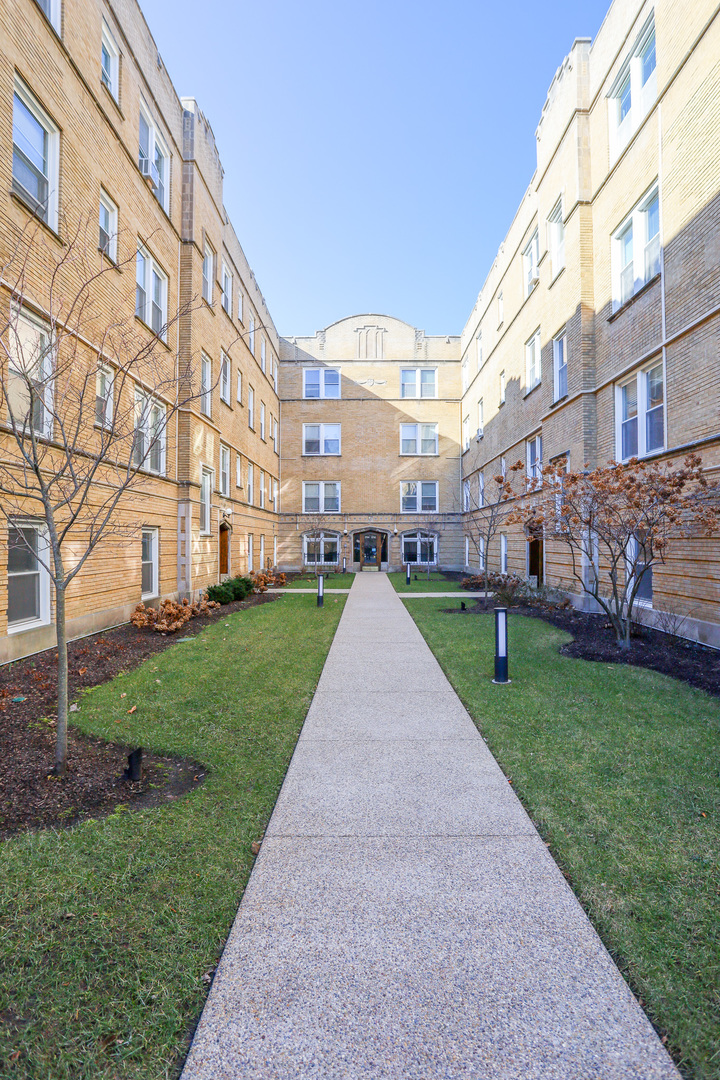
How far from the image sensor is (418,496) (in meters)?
30.0

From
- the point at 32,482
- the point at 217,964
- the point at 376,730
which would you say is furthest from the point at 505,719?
the point at 32,482

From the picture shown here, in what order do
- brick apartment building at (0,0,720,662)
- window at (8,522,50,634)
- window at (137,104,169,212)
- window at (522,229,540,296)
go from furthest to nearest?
1. window at (522,229,540,296)
2. window at (137,104,169,212)
3. brick apartment building at (0,0,720,662)
4. window at (8,522,50,634)

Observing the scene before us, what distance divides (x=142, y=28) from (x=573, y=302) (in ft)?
39.7

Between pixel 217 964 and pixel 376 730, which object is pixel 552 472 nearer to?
pixel 376 730

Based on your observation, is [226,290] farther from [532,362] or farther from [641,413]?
[641,413]

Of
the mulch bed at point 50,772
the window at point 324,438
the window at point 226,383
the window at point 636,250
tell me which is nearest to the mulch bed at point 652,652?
the mulch bed at point 50,772

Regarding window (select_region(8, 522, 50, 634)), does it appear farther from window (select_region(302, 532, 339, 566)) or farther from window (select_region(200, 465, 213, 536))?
window (select_region(302, 532, 339, 566))

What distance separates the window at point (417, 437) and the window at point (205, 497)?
16624 mm

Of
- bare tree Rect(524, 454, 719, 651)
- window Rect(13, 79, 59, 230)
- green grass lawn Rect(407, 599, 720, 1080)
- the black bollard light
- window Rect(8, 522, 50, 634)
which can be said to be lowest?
green grass lawn Rect(407, 599, 720, 1080)

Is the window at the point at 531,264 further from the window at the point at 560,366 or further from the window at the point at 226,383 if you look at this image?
the window at the point at 226,383

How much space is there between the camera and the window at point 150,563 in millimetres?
12039

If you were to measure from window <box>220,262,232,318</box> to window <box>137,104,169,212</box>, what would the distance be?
13.8ft

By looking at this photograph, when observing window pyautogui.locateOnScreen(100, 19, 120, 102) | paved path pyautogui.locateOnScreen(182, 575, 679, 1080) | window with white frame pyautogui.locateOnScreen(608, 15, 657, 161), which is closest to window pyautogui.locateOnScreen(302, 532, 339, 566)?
window pyautogui.locateOnScreen(100, 19, 120, 102)

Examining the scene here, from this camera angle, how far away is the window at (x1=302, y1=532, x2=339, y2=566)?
29688mm
